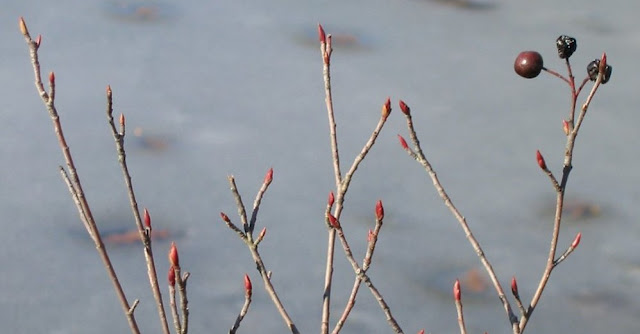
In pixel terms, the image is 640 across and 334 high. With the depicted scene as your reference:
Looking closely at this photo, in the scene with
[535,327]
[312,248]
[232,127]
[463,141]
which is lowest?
[535,327]

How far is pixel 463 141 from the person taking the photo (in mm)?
3242

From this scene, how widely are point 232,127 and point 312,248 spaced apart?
650 mm

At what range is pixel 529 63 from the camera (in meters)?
1.70

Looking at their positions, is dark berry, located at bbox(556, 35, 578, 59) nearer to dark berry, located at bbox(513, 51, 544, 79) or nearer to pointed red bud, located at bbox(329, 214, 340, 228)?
dark berry, located at bbox(513, 51, 544, 79)

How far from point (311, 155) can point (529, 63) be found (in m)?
1.46

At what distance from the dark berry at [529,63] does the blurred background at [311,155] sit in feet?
3.07

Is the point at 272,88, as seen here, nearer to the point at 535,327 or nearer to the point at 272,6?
the point at 272,6

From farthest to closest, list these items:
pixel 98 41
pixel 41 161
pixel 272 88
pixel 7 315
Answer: pixel 98 41
pixel 272 88
pixel 41 161
pixel 7 315

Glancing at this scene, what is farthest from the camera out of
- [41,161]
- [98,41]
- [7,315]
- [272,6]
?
[272,6]

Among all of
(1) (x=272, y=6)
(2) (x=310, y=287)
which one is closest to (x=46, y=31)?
(1) (x=272, y=6)

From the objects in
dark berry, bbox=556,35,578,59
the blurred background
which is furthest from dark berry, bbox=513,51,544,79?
the blurred background

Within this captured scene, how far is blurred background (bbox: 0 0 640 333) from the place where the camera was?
2578 mm

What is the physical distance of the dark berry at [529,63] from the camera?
170cm

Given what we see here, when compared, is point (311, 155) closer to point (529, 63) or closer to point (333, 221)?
point (529, 63)
